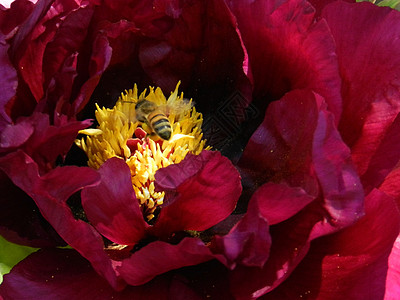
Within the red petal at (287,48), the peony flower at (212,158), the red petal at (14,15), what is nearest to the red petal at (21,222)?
the peony flower at (212,158)

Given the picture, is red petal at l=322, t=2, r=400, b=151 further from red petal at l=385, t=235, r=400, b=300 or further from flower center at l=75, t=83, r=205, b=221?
flower center at l=75, t=83, r=205, b=221

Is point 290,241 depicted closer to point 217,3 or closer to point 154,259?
point 154,259

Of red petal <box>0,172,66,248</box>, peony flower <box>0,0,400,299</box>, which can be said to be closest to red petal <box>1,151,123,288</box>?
peony flower <box>0,0,400,299</box>

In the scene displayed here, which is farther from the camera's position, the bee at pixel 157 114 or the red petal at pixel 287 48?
the bee at pixel 157 114

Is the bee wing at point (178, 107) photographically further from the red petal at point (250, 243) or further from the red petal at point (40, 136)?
the red petal at point (250, 243)

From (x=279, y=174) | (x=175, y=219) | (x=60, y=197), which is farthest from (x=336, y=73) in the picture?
(x=60, y=197)

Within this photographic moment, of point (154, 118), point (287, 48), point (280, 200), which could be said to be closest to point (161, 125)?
point (154, 118)
